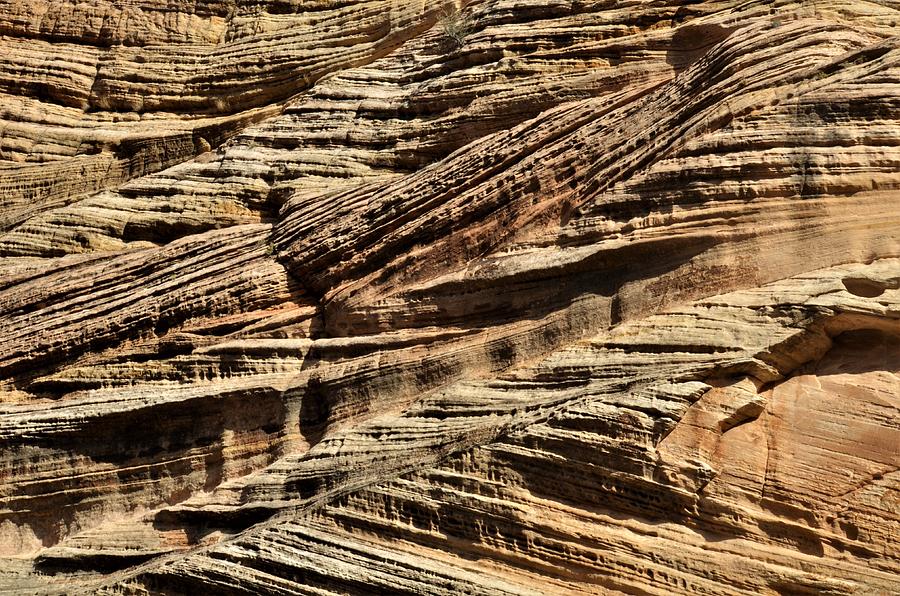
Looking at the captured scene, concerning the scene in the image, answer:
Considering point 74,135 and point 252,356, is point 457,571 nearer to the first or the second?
point 252,356

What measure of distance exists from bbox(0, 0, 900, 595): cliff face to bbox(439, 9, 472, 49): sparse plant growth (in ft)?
0.15

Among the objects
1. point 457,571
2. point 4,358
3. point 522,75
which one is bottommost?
point 457,571

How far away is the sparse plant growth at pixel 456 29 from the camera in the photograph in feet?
60.0

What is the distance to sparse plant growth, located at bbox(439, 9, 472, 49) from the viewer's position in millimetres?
18281

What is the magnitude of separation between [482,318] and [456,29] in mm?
5346

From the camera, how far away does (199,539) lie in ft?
47.1

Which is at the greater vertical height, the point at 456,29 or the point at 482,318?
the point at 456,29

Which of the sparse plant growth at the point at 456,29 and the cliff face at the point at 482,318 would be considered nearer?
the cliff face at the point at 482,318

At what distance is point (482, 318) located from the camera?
14711 mm

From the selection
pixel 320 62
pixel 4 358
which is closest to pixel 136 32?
pixel 320 62

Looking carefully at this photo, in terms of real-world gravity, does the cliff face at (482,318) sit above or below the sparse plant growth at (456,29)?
below

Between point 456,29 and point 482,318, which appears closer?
point 482,318

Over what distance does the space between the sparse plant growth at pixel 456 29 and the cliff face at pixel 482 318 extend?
0.05 metres

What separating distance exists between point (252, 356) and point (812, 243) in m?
6.43
